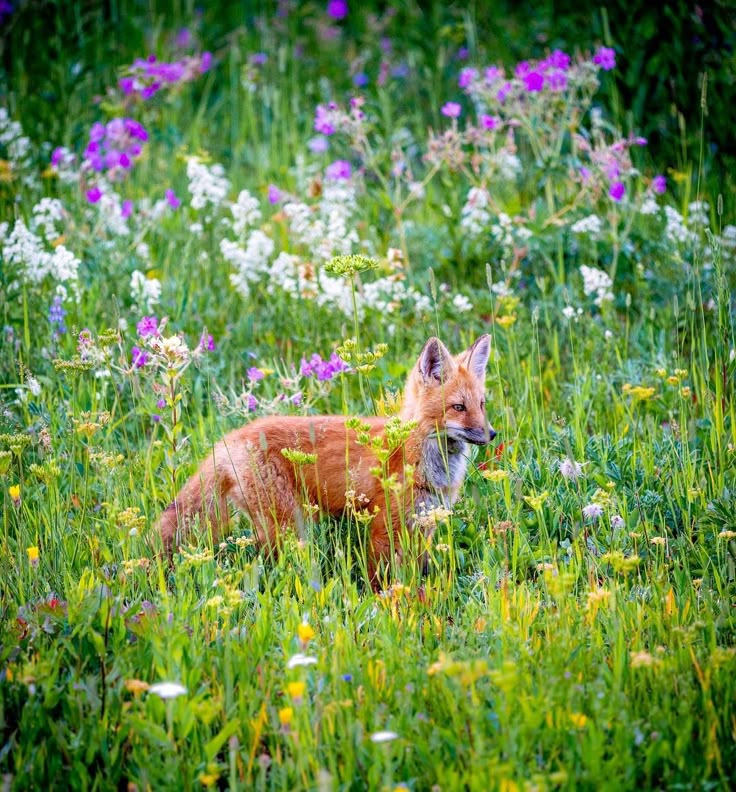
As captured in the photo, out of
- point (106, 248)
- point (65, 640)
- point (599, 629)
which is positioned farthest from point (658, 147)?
point (65, 640)

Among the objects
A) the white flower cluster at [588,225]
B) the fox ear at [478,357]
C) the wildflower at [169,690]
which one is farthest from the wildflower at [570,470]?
the white flower cluster at [588,225]

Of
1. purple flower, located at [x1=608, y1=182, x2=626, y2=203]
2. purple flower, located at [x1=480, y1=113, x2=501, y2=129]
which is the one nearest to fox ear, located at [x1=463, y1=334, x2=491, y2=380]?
purple flower, located at [x1=608, y1=182, x2=626, y2=203]

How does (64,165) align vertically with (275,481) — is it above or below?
above

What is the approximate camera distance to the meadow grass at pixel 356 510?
2822 millimetres

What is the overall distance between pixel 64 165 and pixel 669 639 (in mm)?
5892

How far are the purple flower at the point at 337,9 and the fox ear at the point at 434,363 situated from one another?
8.18 meters

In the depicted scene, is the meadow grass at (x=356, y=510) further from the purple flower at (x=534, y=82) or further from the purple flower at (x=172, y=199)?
the purple flower at (x=534, y=82)

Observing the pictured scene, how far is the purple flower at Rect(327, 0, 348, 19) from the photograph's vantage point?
38.2 feet

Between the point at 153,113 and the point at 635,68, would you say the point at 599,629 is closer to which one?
the point at 635,68

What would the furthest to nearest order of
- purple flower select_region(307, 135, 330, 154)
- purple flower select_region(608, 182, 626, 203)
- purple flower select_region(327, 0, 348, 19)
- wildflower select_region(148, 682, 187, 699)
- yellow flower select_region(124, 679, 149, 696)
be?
1. purple flower select_region(327, 0, 348, 19)
2. purple flower select_region(307, 135, 330, 154)
3. purple flower select_region(608, 182, 626, 203)
4. yellow flower select_region(124, 679, 149, 696)
5. wildflower select_region(148, 682, 187, 699)

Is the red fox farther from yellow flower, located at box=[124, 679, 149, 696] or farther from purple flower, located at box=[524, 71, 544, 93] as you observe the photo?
purple flower, located at box=[524, 71, 544, 93]

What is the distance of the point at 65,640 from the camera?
309cm

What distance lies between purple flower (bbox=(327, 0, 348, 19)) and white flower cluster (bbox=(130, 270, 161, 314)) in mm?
7019

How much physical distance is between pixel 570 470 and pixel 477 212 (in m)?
2.79
